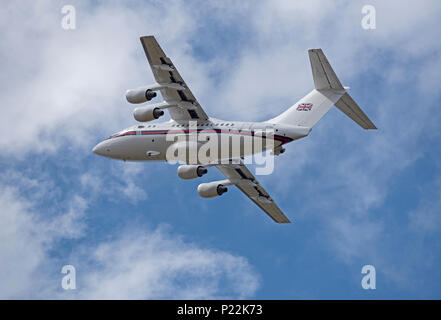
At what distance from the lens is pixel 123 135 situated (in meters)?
38.7

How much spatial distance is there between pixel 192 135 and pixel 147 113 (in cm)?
223

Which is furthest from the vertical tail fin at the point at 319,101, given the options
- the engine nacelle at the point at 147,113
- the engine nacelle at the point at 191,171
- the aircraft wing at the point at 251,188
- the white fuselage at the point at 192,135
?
the engine nacelle at the point at 147,113

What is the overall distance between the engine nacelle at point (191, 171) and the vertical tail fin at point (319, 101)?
3905mm

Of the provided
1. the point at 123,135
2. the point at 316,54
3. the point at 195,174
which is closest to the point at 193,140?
the point at 195,174

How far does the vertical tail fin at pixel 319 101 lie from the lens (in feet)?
113

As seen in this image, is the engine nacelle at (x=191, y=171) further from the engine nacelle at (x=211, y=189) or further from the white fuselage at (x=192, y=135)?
the engine nacelle at (x=211, y=189)

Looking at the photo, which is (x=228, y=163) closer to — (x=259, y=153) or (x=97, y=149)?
(x=259, y=153)

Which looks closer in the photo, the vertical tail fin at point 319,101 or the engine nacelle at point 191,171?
the vertical tail fin at point 319,101

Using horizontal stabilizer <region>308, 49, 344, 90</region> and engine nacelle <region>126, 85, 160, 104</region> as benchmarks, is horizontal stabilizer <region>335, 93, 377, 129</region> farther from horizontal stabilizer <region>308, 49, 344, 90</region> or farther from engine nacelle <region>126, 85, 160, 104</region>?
engine nacelle <region>126, 85, 160, 104</region>

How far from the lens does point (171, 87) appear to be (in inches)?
1379

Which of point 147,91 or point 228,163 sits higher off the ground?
point 147,91

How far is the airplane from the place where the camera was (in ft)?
113

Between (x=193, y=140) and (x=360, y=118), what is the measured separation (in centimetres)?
729

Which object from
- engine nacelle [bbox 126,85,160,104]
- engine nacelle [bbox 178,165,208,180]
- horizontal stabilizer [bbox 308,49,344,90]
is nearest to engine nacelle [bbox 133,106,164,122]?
engine nacelle [bbox 126,85,160,104]
